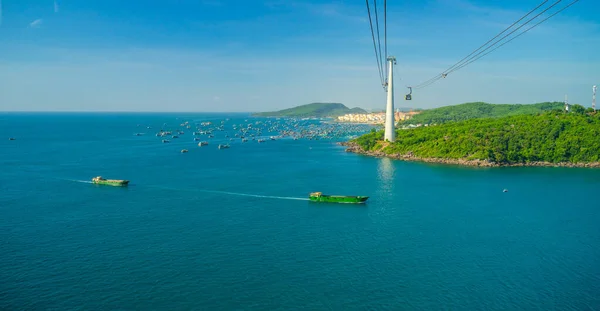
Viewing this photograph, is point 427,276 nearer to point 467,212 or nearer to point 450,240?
point 450,240

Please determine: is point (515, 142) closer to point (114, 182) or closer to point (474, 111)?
point (114, 182)

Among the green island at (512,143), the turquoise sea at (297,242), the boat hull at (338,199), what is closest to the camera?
the turquoise sea at (297,242)

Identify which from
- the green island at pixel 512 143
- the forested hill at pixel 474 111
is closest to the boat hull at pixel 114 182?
the green island at pixel 512 143

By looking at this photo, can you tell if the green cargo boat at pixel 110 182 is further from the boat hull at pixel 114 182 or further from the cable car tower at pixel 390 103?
the cable car tower at pixel 390 103

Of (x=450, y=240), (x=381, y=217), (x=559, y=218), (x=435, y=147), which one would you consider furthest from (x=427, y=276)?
(x=435, y=147)

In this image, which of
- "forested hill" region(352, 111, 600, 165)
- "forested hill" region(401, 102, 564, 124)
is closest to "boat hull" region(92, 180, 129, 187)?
"forested hill" region(352, 111, 600, 165)

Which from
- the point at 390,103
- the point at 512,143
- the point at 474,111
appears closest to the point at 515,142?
the point at 512,143

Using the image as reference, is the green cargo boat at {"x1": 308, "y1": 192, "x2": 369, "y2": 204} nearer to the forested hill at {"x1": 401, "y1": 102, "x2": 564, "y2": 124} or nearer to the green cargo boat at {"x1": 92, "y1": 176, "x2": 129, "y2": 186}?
the green cargo boat at {"x1": 92, "y1": 176, "x2": 129, "y2": 186}

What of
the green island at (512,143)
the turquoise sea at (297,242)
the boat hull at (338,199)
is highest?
the green island at (512,143)
